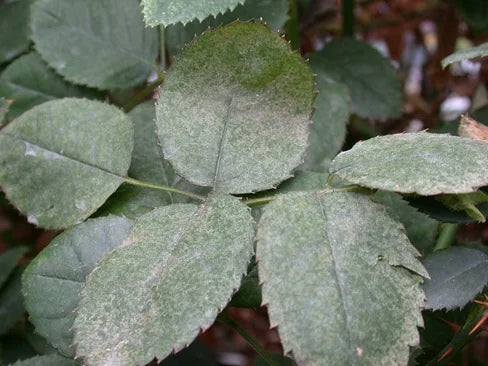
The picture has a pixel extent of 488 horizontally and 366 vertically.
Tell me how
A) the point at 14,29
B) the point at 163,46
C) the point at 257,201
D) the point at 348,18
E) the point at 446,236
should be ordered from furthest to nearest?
the point at 348,18 < the point at 14,29 < the point at 163,46 < the point at 446,236 < the point at 257,201

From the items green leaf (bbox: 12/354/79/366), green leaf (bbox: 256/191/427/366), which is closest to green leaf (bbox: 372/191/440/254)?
green leaf (bbox: 256/191/427/366)

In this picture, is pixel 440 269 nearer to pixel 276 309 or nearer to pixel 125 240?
pixel 276 309

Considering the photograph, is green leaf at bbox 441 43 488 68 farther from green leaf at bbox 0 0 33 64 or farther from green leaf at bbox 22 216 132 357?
green leaf at bbox 0 0 33 64

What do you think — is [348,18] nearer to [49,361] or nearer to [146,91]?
[146,91]

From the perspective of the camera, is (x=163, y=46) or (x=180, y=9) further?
(x=163, y=46)

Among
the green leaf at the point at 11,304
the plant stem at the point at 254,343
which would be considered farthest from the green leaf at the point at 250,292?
the green leaf at the point at 11,304

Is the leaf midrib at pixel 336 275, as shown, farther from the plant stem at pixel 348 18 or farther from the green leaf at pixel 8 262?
the plant stem at pixel 348 18

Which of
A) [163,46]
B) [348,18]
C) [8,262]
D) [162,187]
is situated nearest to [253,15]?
[163,46]
